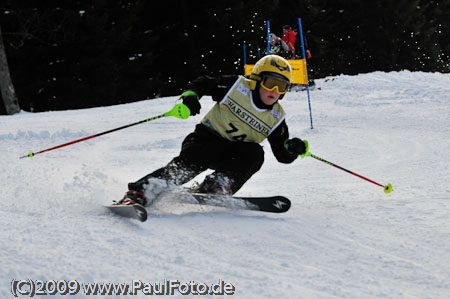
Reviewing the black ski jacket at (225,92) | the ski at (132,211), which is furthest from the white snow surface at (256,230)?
the black ski jacket at (225,92)

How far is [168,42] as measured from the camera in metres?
22.2

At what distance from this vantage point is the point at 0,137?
7059mm

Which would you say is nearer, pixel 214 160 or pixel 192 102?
pixel 192 102

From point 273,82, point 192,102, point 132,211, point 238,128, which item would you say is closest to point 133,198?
point 132,211

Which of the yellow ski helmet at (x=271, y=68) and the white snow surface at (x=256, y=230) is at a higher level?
the yellow ski helmet at (x=271, y=68)

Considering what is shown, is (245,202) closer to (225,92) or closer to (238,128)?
(238,128)

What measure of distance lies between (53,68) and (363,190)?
1743 centimetres

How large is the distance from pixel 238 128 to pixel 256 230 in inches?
46.2

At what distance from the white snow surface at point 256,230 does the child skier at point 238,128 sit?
36 centimetres

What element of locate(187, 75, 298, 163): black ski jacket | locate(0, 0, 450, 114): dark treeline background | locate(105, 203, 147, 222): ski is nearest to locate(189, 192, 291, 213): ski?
locate(105, 203, 147, 222): ski

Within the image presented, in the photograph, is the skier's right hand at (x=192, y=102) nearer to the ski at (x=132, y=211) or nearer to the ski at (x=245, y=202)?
A: the ski at (x=245, y=202)

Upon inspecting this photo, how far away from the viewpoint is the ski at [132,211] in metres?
2.70

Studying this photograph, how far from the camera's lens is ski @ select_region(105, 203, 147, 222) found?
106 inches

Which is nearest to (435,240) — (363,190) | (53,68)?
(363,190)
